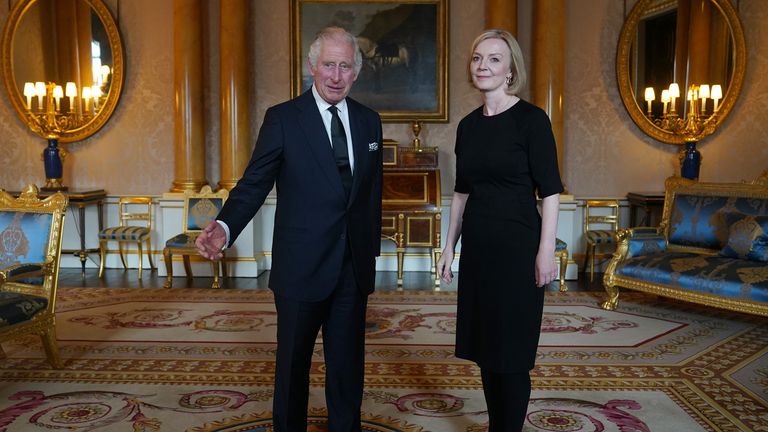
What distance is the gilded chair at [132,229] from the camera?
277 inches

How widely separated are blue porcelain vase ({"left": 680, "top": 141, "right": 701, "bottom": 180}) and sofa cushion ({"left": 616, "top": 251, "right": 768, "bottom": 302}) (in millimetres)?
1647

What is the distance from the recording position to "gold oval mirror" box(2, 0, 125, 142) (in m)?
7.42

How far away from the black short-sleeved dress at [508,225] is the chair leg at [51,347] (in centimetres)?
265

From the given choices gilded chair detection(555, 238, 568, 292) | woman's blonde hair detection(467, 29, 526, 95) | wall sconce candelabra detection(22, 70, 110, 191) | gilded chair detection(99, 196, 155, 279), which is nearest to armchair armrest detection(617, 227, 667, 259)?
gilded chair detection(555, 238, 568, 292)

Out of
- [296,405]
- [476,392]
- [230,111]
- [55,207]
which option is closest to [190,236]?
[230,111]

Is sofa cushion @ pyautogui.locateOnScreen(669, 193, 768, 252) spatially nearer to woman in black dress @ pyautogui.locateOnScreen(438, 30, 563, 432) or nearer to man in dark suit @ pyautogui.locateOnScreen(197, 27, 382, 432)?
woman in black dress @ pyautogui.locateOnScreen(438, 30, 563, 432)

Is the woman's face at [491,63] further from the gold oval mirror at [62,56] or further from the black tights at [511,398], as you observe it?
the gold oval mirror at [62,56]

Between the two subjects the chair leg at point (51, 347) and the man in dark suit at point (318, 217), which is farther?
the chair leg at point (51, 347)

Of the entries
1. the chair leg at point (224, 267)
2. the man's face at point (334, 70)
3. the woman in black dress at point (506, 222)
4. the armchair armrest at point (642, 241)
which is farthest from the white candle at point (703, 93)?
the man's face at point (334, 70)

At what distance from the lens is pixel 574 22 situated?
7.37 meters

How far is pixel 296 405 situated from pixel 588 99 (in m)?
5.90

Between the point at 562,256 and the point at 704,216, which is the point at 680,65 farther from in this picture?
the point at 562,256

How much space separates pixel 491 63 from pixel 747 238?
151 inches

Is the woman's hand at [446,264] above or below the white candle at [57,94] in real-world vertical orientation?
below
